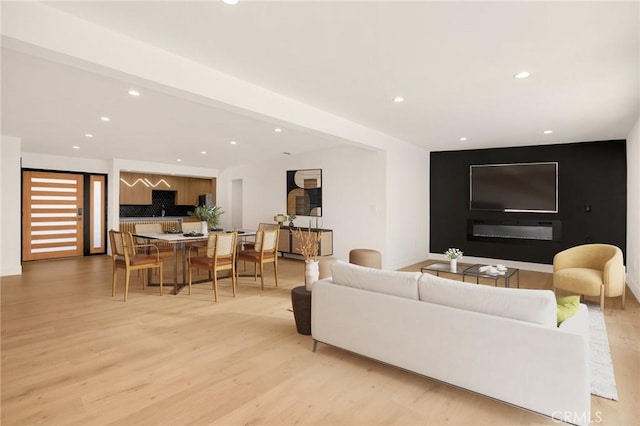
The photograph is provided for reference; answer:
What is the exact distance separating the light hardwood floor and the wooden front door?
407 cm

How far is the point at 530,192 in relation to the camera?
22.9ft

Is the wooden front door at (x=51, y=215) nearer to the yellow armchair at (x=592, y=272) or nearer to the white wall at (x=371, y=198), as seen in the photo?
the white wall at (x=371, y=198)

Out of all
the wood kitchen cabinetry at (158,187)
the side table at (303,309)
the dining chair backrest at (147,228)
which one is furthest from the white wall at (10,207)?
the side table at (303,309)

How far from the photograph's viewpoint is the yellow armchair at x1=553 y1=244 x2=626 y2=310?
14.2ft

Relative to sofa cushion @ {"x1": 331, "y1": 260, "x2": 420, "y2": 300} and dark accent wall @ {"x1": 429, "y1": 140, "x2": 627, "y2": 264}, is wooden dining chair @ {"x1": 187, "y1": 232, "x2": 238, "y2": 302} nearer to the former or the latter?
sofa cushion @ {"x1": 331, "y1": 260, "x2": 420, "y2": 300}

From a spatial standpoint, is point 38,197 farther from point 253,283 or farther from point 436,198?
point 436,198

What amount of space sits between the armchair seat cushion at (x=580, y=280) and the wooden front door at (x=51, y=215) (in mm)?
9525

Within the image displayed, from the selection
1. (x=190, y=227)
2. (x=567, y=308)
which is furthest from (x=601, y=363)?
(x=190, y=227)

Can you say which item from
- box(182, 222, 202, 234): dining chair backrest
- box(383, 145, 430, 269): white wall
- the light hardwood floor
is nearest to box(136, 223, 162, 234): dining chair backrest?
box(182, 222, 202, 234): dining chair backrest

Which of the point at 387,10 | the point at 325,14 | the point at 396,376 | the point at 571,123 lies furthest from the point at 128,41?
the point at 571,123

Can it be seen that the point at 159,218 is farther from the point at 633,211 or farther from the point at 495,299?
the point at 633,211

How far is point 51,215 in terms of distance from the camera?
26.3 feet

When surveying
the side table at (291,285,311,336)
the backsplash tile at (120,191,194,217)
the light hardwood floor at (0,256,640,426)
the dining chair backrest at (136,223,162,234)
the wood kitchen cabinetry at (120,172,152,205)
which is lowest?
the light hardwood floor at (0,256,640,426)

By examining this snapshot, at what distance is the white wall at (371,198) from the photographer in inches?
260
